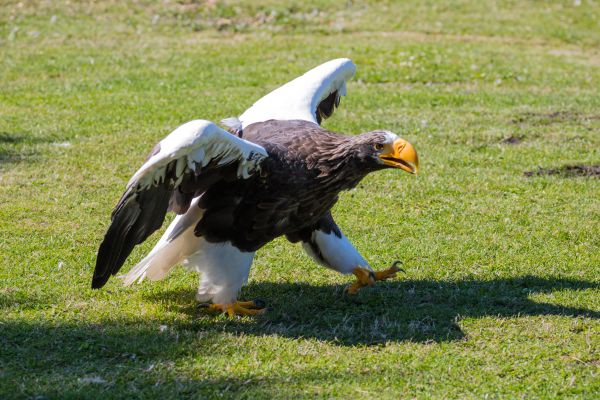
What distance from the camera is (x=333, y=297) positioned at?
6094mm

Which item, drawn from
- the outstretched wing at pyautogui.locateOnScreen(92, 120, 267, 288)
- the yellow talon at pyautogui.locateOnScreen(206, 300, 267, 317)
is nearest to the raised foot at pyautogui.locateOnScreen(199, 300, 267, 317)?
the yellow talon at pyautogui.locateOnScreen(206, 300, 267, 317)

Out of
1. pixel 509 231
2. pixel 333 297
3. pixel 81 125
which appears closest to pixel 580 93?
pixel 509 231

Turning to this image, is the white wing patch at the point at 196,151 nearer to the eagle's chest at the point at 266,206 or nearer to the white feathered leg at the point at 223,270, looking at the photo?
the eagle's chest at the point at 266,206

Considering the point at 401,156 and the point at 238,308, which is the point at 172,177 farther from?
the point at 401,156

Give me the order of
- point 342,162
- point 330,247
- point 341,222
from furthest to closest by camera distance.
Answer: point 341,222, point 330,247, point 342,162

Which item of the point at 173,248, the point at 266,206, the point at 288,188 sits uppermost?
the point at 288,188

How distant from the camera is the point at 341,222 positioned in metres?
7.52

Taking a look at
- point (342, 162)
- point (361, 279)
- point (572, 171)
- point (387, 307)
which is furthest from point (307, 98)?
point (572, 171)

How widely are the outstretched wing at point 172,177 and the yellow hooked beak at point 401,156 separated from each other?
717 mm

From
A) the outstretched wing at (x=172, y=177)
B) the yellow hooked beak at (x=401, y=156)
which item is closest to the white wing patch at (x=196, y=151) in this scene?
the outstretched wing at (x=172, y=177)

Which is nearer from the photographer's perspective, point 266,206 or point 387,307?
point 266,206

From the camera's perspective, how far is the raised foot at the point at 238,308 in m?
5.72

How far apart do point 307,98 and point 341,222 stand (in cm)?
127

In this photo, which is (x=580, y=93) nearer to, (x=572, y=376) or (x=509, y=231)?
(x=509, y=231)
